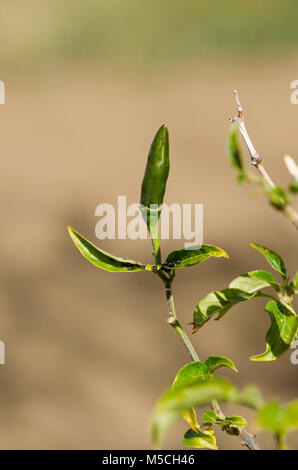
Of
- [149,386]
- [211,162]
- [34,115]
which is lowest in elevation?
[149,386]

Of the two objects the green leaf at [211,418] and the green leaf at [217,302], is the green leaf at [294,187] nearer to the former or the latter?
the green leaf at [217,302]

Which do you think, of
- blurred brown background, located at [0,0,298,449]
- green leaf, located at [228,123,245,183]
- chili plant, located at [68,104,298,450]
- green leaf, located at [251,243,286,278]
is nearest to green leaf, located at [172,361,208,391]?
chili plant, located at [68,104,298,450]

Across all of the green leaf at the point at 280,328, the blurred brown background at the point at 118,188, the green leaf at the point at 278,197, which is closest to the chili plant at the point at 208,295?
the green leaf at the point at 280,328

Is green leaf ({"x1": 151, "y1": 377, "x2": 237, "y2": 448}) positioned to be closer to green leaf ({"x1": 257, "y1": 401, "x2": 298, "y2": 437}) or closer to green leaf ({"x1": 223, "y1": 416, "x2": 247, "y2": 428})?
green leaf ({"x1": 257, "y1": 401, "x2": 298, "y2": 437})

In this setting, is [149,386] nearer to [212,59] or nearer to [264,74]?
[264,74]
